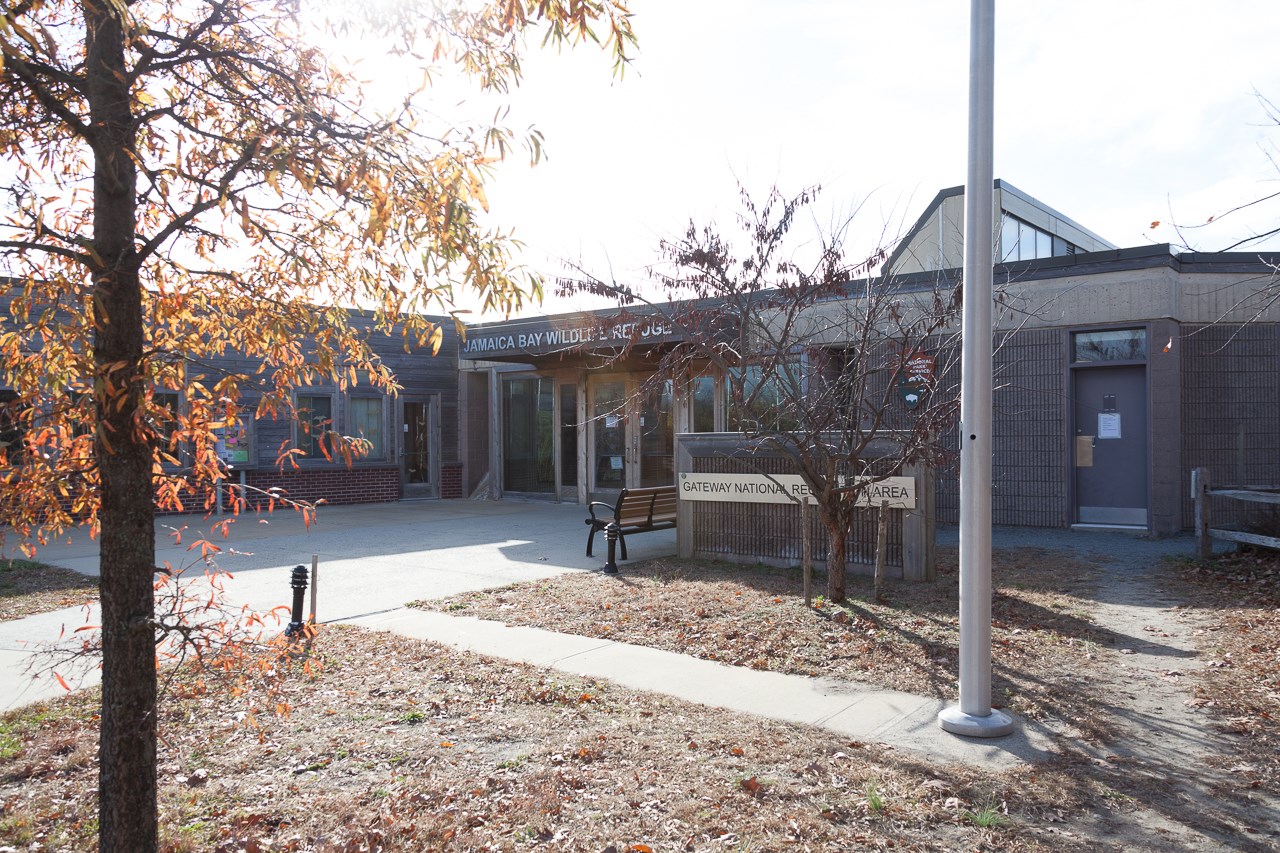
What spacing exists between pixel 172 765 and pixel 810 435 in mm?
5541

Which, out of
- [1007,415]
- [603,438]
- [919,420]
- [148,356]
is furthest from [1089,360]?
[148,356]

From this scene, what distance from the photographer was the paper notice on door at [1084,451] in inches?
539

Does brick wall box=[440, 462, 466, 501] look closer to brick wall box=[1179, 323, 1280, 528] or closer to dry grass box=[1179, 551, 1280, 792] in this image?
brick wall box=[1179, 323, 1280, 528]

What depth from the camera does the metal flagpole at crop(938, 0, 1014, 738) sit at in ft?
17.7

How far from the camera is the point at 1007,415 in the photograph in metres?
14.2

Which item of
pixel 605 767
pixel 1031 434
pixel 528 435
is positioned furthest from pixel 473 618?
pixel 528 435

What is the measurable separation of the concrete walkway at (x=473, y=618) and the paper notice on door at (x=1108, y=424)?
21.0 ft

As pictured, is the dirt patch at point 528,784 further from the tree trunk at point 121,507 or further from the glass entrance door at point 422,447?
the glass entrance door at point 422,447

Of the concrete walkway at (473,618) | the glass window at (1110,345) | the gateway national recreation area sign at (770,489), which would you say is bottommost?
the concrete walkway at (473,618)

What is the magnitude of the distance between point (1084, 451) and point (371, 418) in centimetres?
1510

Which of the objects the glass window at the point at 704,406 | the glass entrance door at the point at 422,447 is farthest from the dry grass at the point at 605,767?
the glass entrance door at the point at 422,447

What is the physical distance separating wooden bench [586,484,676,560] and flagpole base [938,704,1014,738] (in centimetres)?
609

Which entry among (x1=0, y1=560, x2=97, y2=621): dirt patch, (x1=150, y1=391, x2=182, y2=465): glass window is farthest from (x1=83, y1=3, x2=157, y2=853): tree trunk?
(x1=0, y1=560, x2=97, y2=621): dirt patch

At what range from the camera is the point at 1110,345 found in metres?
13.5
